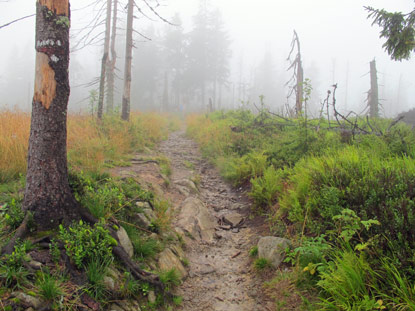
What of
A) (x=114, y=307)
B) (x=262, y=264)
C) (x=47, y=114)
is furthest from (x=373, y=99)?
(x=114, y=307)

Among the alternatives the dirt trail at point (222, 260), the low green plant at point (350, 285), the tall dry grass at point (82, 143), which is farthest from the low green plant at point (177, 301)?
the tall dry grass at point (82, 143)

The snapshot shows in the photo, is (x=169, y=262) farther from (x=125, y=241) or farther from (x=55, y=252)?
(x=55, y=252)

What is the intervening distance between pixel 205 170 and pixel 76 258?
5.92 meters

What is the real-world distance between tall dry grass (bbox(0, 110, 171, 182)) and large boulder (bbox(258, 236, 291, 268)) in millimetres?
3258

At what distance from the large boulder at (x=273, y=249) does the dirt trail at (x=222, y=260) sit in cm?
30

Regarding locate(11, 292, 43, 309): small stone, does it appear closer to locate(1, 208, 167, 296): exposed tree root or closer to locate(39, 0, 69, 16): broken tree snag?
locate(1, 208, 167, 296): exposed tree root

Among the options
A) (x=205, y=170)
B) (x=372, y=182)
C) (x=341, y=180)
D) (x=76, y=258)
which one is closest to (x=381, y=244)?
(x=372, y=182)

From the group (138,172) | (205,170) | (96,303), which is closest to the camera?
(96,303)

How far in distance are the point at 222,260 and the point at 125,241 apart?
1.68 metres

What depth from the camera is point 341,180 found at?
383 cm

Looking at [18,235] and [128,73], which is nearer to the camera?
[18,235]

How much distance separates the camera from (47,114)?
288 cm

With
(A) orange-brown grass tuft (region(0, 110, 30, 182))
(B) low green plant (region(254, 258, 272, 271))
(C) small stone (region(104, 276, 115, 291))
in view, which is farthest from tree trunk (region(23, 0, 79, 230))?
(B) low green plant (region(254, 258, 272, 271))

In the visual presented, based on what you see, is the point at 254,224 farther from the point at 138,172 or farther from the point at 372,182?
the point at 138,172
